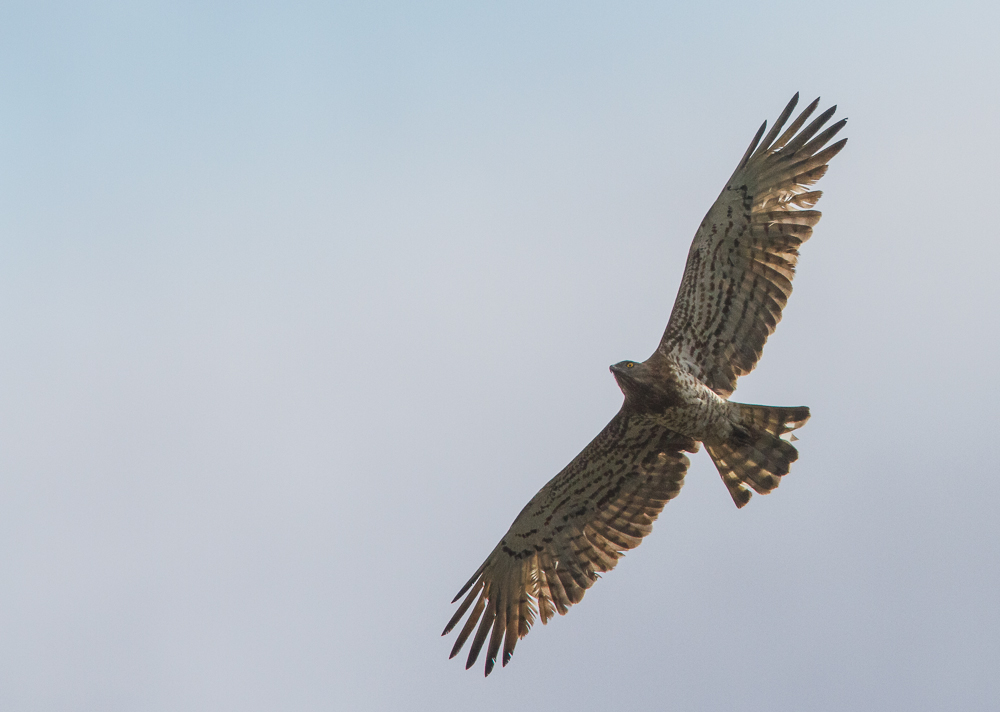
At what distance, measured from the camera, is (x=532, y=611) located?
10664 mm

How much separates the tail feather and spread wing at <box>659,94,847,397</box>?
1.71 ft

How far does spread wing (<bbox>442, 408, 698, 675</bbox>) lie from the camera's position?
10.7m

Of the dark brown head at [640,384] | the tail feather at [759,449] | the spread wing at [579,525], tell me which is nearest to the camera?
the tail feather at [759,449]

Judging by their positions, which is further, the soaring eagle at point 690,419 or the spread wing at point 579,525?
the spread wing at point 579,525

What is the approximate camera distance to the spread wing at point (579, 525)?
1069 cm

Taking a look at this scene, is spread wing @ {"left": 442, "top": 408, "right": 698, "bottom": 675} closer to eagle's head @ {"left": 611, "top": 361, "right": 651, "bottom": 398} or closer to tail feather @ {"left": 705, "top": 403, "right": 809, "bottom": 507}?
eagle's head @ {"left": 611, "top": 361, "right": 651, "bottom": 398}

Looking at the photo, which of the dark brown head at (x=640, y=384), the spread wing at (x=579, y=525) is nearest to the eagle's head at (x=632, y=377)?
the dark brown head at (x=640, y=384)

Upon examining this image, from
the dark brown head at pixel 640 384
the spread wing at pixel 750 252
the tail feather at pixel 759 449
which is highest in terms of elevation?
the spread wing at pixel 750 252

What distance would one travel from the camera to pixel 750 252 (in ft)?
34.2

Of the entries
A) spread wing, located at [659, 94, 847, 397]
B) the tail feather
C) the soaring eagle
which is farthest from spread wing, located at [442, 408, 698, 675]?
spread wing, located at [659, 94, 847, 397]

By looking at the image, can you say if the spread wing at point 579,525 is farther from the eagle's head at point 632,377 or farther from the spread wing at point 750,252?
the spread wing at point 750,252

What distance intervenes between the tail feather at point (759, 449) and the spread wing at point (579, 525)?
558mm

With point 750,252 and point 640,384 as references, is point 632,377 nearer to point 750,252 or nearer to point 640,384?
point 640,384

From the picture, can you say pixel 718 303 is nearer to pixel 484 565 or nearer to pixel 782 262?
pixel 782 262
